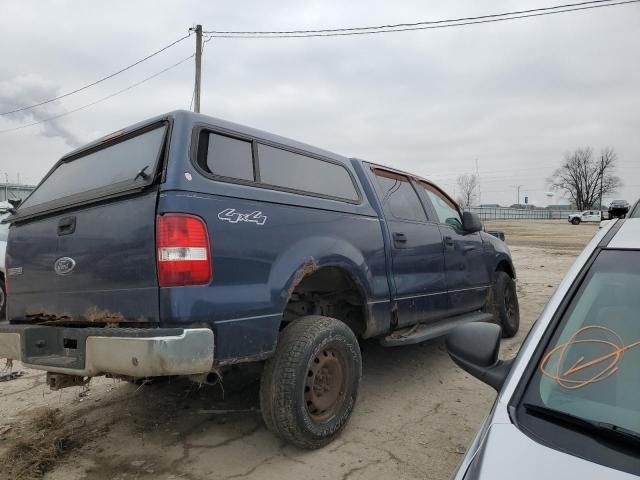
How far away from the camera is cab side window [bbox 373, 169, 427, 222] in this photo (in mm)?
4164

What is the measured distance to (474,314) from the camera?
5113mm

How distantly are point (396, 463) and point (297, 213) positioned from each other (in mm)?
1625

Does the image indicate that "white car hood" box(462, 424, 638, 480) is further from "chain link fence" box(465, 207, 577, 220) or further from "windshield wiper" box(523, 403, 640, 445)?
"chain link fence" box(465, 207, 577, 220)

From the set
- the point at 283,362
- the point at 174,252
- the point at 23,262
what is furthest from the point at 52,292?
the point at 283,362

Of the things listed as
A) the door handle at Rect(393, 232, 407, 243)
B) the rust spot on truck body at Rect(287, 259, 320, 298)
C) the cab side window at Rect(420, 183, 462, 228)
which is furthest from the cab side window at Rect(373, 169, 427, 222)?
the rust spot on truck body at Rect(287, 259, 320, 298)

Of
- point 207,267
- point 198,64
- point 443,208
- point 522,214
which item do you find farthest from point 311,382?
point 522,214

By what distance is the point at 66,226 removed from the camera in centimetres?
286

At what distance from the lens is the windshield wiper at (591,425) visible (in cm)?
130

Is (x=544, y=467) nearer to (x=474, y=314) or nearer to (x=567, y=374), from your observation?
(x=567, y=374)

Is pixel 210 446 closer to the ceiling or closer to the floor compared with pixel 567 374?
closer to the floor

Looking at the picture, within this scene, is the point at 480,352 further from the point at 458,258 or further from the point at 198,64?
the point at 198,64

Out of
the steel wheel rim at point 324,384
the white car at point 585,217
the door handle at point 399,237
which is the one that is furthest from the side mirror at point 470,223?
the white car at point 585,217

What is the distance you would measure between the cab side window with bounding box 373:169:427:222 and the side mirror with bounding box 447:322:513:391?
2177mm

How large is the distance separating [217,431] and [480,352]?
84.4 inches
